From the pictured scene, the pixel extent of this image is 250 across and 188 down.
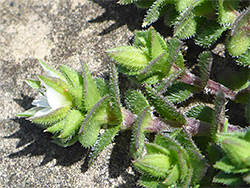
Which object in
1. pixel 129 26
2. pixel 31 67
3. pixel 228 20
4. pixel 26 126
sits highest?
pixel 228 20

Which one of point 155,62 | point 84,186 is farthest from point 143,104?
point 84,186

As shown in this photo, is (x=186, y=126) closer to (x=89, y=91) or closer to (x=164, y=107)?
(x=164, y=107)

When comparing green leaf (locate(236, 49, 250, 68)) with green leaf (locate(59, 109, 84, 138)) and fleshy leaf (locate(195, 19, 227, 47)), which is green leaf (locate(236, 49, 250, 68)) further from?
green leaf (locate(59, 109, 84, 138))

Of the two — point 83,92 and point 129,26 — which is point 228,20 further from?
→ point 83,92

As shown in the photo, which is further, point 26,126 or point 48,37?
point 48,37

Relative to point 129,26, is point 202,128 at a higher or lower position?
lower

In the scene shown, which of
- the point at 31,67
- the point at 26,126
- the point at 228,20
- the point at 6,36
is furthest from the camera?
the point at 6,36

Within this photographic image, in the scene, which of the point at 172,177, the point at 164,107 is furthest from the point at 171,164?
the point at 164,107

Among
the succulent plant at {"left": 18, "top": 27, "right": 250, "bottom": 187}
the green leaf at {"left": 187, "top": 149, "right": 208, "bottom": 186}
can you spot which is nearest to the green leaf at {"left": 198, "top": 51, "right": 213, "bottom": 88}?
the succulent plant at {"left": 18, "top": 27, "right": 250, "bottom": 187}
